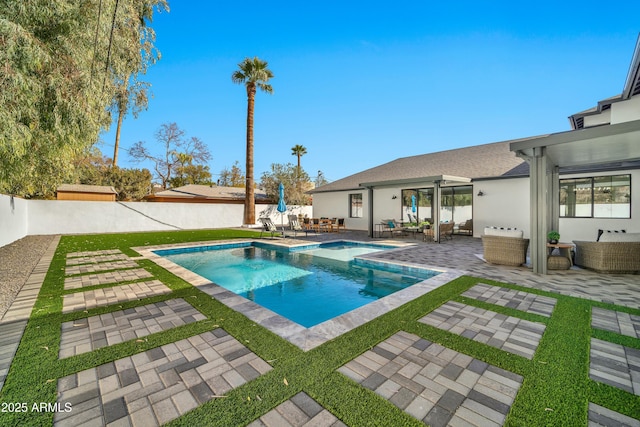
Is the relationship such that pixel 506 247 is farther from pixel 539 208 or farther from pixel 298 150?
pixel 298 150

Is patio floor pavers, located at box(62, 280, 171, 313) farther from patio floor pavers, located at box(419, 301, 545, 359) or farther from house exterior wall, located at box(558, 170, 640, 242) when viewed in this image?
house exterior wall, located at box(558, 170, 640, 242)

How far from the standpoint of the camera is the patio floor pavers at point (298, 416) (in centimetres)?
183

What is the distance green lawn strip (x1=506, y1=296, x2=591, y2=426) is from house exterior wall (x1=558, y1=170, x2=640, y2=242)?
889cm

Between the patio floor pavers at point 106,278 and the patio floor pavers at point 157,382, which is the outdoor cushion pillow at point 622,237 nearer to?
the patio floor pavers at point 157,382

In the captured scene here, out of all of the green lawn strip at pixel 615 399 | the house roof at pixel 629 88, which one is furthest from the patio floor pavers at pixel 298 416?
the house roof at pixel 629 88

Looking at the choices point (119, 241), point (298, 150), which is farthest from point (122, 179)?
point (298, 150)

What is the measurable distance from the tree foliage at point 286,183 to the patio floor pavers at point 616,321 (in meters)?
22.5

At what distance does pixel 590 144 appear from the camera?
18.7ft

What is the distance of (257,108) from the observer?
1936cm

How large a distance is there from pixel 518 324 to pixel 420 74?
584 inches

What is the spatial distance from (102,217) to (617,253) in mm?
20750

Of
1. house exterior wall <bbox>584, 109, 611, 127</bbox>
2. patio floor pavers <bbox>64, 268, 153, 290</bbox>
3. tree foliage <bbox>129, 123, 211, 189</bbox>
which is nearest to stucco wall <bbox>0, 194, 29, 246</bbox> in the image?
patio floor pavers <bbox>64, 268, 153, 290</bbox>

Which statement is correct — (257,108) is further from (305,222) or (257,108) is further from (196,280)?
(196,280)

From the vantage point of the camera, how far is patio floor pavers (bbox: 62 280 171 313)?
4051mm
